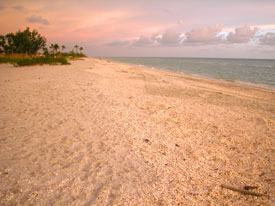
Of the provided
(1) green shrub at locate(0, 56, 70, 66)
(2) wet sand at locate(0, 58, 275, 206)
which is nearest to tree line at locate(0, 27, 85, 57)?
(1) green shrub at locate(0, 56, 70, 66)

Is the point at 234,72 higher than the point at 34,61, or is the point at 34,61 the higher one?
the point at 34,61

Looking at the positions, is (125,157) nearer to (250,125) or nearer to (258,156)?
(258,156)

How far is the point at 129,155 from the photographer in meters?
4.08

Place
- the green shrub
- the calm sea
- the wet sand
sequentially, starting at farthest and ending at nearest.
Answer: the calm sea, the green shrub, the wet sand

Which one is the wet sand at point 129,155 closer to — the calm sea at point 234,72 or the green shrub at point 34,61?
the green shrub at point 34,61

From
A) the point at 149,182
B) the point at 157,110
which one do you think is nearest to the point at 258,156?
the point at 149,182

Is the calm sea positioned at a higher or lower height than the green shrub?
lower

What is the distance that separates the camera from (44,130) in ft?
16.5

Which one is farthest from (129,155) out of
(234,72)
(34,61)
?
(234,72)

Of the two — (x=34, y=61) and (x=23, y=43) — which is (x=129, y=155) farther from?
(x=23, y=43)

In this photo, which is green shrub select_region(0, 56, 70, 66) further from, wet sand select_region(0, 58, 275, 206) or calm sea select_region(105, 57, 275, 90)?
calm sea select_region(105, 57, 275, 90)

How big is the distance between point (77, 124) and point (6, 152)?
200 centimetres

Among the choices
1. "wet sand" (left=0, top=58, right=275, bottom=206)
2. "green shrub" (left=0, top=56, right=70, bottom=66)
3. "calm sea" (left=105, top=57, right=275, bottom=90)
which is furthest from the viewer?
"calm sea" (left=105, top=57, right=275, bottom=90)

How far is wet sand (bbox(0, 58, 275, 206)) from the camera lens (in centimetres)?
293
